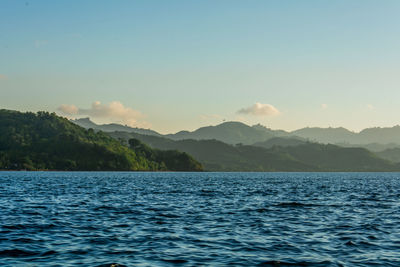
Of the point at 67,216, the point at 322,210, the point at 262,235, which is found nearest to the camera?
the point at 262,235

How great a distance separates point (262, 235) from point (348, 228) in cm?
852

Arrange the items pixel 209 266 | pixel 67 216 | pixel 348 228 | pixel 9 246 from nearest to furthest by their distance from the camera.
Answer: pixel 209 266 → pixel 9 246 → pixel 348 228 → pixel 67 216

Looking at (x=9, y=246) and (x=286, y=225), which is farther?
(x=286, y=225)

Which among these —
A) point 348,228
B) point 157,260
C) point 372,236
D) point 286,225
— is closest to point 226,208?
point 286,225

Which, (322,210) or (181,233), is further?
(322,210)

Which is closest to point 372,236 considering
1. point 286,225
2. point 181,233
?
point 286,225

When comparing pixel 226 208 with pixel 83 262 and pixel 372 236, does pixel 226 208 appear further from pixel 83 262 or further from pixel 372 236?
pixel 83 262

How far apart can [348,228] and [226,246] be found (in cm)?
1337

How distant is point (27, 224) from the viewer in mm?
36875

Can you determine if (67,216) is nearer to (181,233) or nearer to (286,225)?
(181,233)

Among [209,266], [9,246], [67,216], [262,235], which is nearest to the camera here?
[209,266]

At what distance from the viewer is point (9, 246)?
2753 cm

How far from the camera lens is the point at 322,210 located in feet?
167

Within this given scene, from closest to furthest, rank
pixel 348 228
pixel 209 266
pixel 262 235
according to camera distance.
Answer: pixel 209 266
pixel 262 235
pixel 348 228
